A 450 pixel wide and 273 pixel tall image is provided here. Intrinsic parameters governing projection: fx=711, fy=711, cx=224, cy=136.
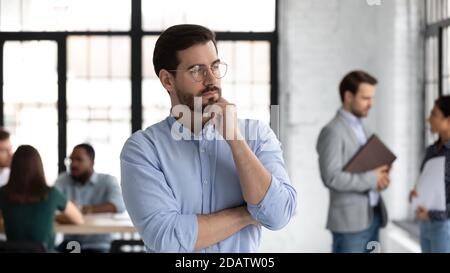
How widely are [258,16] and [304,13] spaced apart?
5 centimetres

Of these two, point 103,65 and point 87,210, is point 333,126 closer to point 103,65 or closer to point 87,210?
point 103,65

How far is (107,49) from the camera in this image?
790 mm

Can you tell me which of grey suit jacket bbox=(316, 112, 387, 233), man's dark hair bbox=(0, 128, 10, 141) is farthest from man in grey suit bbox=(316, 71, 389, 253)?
man's dark hair bbox=(0, 128, 10, 141)

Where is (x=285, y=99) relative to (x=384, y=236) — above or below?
above

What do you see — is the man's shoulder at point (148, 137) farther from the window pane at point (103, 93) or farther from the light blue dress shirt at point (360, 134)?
the light blue dress shirt at point (360, 134)

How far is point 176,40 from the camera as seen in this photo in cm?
67

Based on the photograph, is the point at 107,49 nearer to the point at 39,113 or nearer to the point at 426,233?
the point at 39,113

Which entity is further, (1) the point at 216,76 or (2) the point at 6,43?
(2) the point at 6,43

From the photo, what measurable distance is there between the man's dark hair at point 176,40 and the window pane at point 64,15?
3.5 inches

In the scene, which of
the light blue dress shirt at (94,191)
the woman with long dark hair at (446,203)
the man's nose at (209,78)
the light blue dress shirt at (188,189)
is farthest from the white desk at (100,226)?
the woman with long dark hair at (446,203)

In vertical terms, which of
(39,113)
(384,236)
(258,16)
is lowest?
(384,236)

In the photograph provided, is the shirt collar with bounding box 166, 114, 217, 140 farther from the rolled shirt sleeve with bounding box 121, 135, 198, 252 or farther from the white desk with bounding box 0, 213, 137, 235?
the white desk with bounding box 0, 213, 137, 235

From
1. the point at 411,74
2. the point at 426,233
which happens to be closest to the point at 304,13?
the point at 411,74

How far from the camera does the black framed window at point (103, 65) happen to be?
29.6 inches
